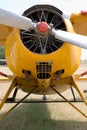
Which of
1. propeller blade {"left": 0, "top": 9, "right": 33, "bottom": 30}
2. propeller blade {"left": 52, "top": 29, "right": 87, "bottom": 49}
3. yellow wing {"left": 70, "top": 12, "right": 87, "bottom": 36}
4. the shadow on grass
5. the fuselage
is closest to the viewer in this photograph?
propeller blade {"left": 52, "top": 29, "right": 87, "bottom": 49}

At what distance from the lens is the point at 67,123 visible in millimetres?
7094

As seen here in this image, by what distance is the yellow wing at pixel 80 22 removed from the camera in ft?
23.0

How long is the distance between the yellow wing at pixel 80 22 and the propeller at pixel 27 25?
64.1 inches

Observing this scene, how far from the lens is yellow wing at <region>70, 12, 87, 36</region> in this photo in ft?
23.0

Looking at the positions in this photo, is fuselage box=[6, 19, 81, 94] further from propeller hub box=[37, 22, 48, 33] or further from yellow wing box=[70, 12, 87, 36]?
yellow wing box=[70, 12, 87, 36]

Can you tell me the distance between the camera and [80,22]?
7406mm

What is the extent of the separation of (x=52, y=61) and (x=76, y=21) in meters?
2.04

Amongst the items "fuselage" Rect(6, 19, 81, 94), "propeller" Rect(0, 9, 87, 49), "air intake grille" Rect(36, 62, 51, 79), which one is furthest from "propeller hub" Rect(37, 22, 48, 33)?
"air intake grille" Rect(36, 62, 51, 79)

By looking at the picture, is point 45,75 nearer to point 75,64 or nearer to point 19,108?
point 75,64

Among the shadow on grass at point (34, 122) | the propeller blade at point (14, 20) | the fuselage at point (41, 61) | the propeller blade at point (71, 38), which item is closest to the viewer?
the propeller blade at point (71, 38)

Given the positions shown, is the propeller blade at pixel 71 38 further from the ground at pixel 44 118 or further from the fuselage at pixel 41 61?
the ground at pixel 44 118

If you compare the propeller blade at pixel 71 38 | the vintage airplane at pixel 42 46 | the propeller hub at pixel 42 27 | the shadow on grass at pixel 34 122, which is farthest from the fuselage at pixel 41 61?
the shadow on grass at pixel 34 122

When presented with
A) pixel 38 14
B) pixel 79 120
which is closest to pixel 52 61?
pixel 38 14

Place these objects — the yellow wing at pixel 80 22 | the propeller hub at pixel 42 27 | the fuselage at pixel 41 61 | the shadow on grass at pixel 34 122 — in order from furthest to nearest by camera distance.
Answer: the yellow wing at pixel 80 22 < the shadow on grass at pixel 34 122 < the fuselage at pixel 41 61 < the propeller hub at pixel 42 27
